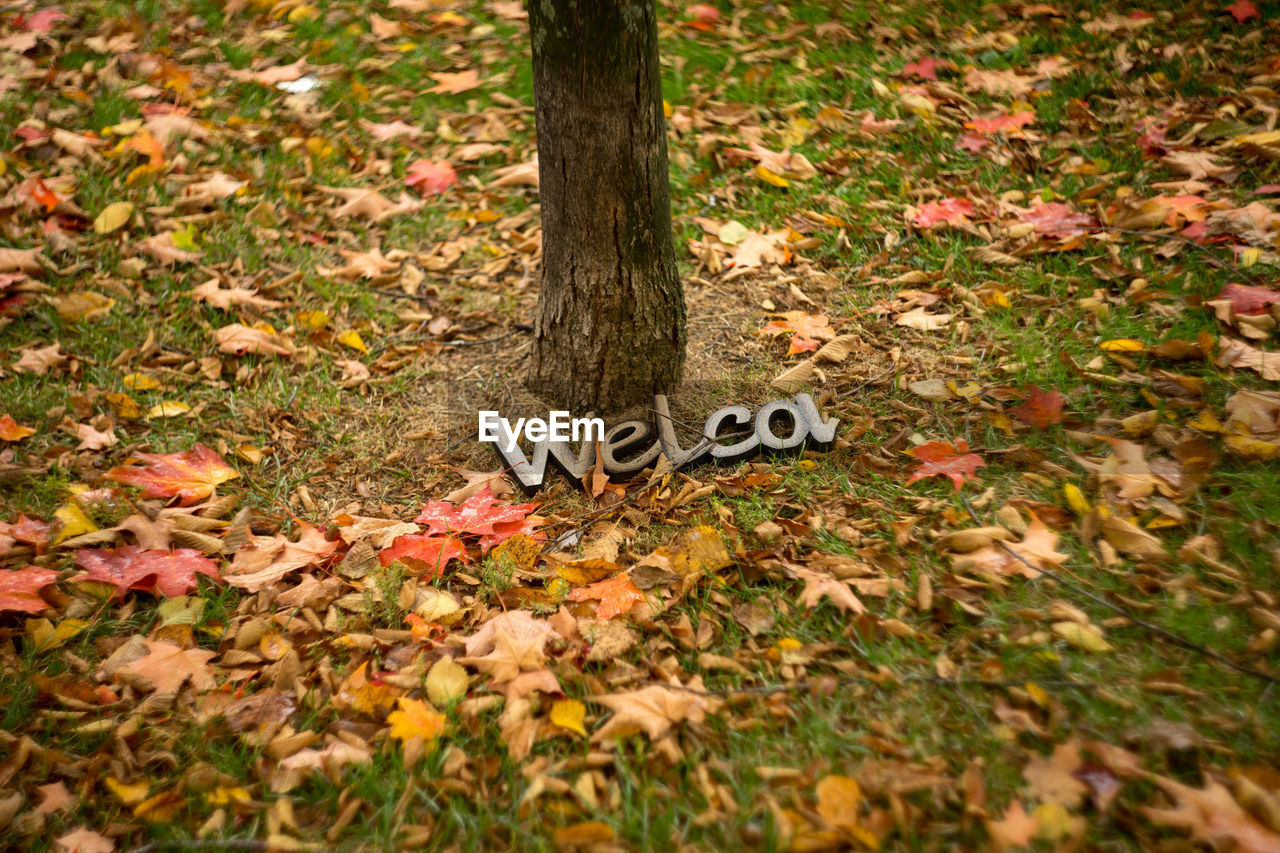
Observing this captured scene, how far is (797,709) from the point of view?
5.82 ft

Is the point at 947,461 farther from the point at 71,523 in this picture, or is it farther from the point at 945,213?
the point at 71,523

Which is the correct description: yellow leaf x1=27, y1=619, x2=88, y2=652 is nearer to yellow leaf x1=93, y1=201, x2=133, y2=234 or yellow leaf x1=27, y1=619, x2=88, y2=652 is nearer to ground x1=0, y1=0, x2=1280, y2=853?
ground x1=0, y1=0, x2=1280, y2=853

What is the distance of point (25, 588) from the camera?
2189 millimetres

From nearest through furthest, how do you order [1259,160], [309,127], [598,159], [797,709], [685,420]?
[797,709]
[598,159]
[685,420]
[1259,160]
[309,127]

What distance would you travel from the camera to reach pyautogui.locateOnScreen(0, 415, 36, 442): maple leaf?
8.98 ft

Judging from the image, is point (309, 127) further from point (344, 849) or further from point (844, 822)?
point (844, 822)

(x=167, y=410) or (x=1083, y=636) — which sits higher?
(x=1083, y=636)

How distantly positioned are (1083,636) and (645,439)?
1.34m

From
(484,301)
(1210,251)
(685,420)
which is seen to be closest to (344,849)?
(685,420)

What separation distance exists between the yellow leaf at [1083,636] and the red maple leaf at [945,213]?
1.94 meters

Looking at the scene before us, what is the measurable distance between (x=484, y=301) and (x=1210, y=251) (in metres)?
2.71

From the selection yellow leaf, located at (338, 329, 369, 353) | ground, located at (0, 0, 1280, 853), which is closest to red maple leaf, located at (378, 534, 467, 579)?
ground, located at (0, 0, 1280, 853)

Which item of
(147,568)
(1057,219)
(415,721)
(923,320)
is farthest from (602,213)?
(1057,219)

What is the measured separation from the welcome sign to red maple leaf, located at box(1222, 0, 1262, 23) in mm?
3272
